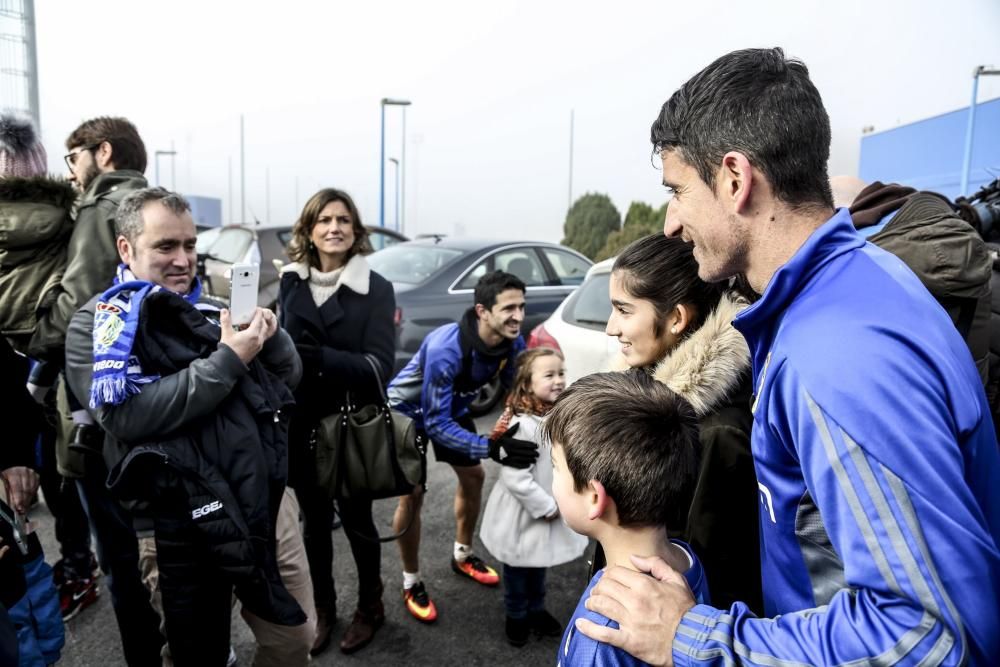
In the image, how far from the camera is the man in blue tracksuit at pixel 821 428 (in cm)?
82

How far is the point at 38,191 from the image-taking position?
2533mm

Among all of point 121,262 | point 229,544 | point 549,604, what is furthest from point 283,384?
point 549,604

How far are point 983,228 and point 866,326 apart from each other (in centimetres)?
227

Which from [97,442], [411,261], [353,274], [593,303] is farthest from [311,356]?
[411,261]

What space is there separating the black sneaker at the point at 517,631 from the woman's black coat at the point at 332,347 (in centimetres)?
113

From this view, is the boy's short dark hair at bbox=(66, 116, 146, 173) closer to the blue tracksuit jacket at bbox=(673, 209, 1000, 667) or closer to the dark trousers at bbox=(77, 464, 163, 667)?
the dark trousers at bbox=(77, 464, 163, 667)

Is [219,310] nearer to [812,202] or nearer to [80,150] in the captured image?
[80,150]

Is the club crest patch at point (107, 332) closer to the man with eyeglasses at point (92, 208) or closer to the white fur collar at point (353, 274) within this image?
the man with eyeglasses at point (92, 208)

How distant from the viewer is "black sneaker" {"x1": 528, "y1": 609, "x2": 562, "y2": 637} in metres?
3.02

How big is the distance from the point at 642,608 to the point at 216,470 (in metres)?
1.40

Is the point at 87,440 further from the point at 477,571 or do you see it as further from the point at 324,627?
the point at 477,571

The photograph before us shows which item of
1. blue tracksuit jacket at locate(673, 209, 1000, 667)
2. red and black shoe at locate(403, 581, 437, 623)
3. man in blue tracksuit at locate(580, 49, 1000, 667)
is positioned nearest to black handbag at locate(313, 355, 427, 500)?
red and black shoe at locate(403, 581, 437, 623)

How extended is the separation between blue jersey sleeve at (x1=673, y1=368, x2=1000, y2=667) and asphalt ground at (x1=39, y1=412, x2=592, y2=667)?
7.44 feet

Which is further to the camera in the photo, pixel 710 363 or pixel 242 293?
pixel 242 293
